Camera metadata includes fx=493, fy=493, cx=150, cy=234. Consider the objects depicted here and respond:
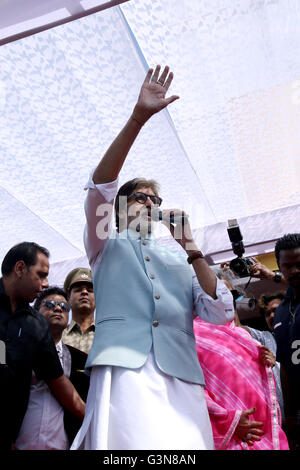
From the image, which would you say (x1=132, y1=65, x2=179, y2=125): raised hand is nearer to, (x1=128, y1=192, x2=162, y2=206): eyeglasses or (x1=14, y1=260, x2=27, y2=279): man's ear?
(x1=128, y1=192, x2=162, y2=206): eyeglasses

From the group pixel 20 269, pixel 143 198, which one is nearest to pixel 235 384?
pixel 143 198

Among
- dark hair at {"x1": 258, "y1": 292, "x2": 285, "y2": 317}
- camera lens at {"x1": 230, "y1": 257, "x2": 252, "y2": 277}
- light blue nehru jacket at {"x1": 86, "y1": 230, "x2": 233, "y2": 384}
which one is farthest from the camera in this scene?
dark hair at {"x1": 258, "y1": 292, "x2": 285, "y2": 317}

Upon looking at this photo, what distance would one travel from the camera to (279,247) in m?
2.76

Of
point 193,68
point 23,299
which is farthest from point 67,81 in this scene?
point 23,299

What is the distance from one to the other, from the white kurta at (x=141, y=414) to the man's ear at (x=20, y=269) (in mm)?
811

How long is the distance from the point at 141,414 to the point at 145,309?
32 centimetres

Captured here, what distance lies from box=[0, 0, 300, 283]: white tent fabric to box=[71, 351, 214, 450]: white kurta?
6.81 ft

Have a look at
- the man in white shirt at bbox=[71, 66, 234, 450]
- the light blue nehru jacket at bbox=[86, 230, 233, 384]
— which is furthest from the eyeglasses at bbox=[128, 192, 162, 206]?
the light blue nehru jacket at bbox=[86, 230, 233, 384]

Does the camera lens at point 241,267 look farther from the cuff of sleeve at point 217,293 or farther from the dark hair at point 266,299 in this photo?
the dark hair at point 266,299

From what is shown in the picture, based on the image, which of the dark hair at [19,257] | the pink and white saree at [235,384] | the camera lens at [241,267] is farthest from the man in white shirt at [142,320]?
the camera lens at [241,267]

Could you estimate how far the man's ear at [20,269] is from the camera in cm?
213

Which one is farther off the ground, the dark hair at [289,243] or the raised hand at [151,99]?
the dark hair at [289,243]

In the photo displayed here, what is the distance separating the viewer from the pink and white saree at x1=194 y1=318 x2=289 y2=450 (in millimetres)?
1810

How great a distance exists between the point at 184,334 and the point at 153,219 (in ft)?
1.40
